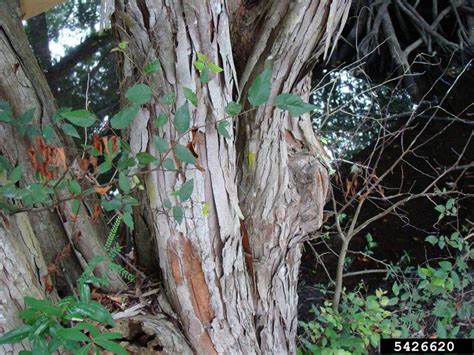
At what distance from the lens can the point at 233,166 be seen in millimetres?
1342

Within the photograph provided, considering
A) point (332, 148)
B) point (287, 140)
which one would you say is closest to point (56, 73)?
point (332, 148)

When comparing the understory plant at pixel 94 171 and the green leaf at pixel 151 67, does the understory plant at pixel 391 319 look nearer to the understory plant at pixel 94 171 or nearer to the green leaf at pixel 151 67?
the understory plant at pixel 94 171

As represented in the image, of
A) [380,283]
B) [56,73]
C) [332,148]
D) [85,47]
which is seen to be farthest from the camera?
[85,47]

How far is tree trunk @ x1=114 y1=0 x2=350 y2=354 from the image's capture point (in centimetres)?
121

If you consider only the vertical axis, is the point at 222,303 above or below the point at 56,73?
below

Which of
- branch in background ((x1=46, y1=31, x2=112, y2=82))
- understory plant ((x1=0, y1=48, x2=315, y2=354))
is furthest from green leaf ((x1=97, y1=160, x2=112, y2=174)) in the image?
branch in background ((x1=46, y1=31, x2=112, y2=82))

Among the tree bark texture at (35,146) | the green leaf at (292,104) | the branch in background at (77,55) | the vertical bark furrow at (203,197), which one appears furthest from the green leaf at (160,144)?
the branch in background at (77,55)

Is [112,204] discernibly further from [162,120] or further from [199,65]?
[199,65]

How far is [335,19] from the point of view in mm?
1386

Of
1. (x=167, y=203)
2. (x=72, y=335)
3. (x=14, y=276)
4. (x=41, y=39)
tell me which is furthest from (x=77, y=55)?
(x=72, y=335)

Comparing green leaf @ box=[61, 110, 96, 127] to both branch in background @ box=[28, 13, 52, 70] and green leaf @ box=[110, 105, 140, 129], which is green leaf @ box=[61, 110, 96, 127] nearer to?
green leaf @ box=[110, 105, 140, 129]

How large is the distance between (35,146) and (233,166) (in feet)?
1.38

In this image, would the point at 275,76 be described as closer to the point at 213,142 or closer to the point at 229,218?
the point at 213,142

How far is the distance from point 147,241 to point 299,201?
0.40 metres
